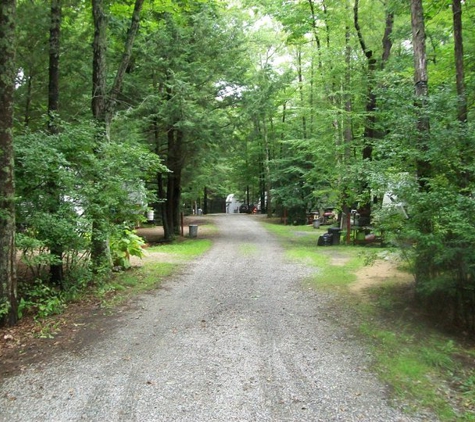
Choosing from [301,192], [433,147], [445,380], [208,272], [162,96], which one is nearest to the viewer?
[445,380]

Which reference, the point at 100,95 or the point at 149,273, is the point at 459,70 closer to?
the point at 100,95

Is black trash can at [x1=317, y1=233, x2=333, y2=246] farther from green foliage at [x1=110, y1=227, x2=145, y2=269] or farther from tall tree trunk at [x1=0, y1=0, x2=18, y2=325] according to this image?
tall tree trunk at [x1=0, y1=0, x2=18, y2=325]

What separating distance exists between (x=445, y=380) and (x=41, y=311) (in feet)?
16.9

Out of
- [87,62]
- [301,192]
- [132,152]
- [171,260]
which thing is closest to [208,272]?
[171,260]

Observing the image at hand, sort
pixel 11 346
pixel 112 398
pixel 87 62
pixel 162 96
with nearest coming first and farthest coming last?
pixel 112 398
pixel 11 346
pixel 87 62
pixel 162 96

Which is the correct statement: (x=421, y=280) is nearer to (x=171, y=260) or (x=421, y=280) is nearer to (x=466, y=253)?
(x=466, y=253)

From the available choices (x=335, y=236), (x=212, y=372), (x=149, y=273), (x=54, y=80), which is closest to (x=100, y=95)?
(x=54, y=80)

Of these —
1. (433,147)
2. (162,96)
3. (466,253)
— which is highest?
(162,96)

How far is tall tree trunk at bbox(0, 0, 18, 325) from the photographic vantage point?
15.2 ft

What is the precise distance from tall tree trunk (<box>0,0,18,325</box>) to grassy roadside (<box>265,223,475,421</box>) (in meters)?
4.54

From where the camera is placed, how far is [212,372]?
3604mm

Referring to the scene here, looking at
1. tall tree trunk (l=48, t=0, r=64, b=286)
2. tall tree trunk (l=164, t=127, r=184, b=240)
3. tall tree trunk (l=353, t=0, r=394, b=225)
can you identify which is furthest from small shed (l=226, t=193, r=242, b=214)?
tall tree trunk (l=48, t=0, r=64, b=286)

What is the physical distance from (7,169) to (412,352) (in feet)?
17.8

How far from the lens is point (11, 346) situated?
4.29 meters
